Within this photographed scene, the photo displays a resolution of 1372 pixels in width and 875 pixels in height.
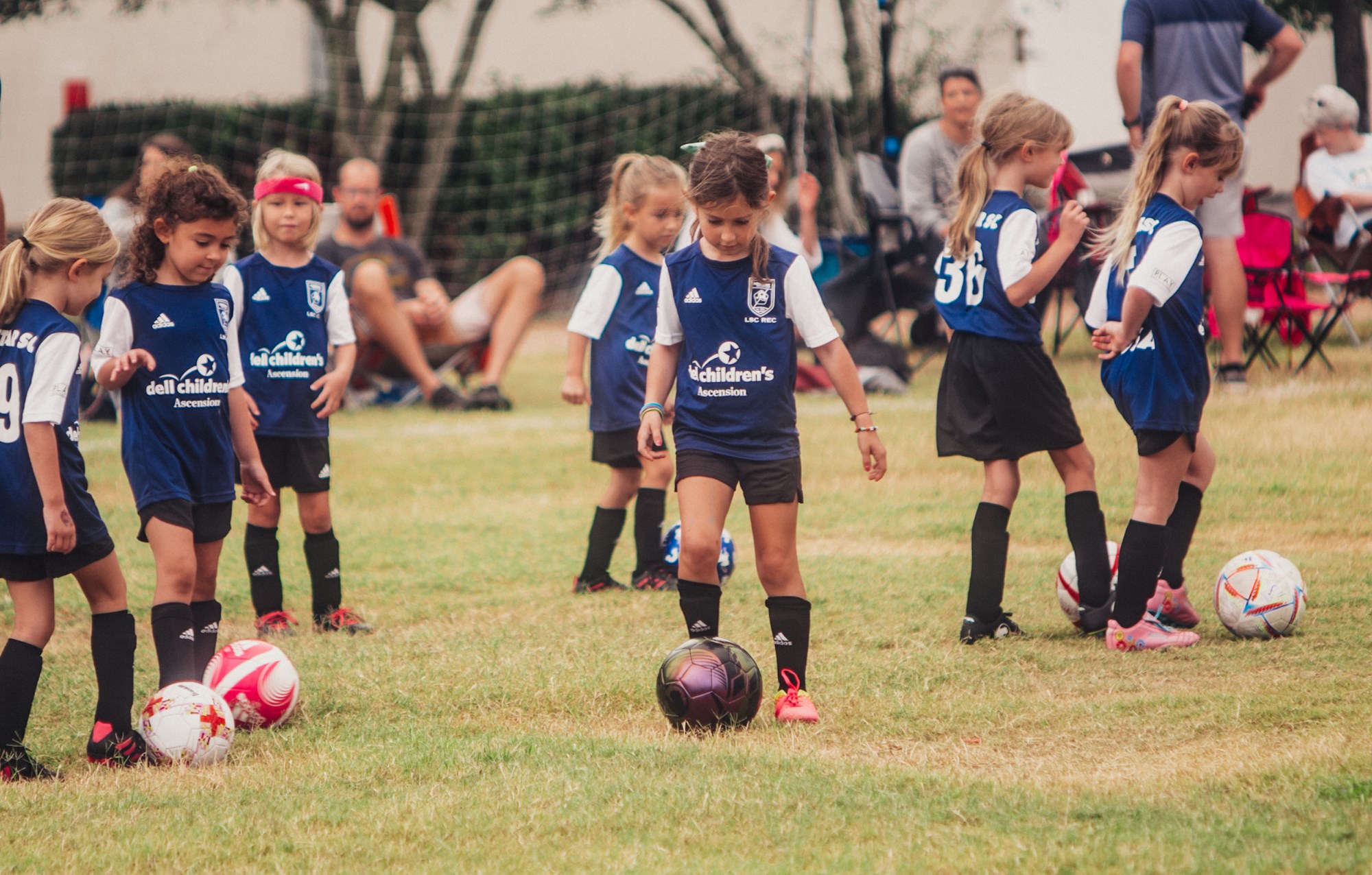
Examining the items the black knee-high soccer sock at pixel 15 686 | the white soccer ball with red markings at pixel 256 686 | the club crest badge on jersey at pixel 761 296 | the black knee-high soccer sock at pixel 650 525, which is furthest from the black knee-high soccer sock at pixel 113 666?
the black knee-high soccer sock at pixel 650 525

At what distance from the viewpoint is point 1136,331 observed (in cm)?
431

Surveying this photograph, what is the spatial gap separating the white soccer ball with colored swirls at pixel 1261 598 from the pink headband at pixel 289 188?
3.45 meters

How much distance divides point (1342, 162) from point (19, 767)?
9426mm

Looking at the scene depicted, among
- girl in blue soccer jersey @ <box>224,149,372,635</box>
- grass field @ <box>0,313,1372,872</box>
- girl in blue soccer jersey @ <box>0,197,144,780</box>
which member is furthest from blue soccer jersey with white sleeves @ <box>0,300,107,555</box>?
girl in blue soccer jersey @ <box>224,149,372,635</box>

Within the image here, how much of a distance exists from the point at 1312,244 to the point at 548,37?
1285 centimetres

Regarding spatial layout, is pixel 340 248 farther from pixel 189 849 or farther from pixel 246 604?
pixel 189 849

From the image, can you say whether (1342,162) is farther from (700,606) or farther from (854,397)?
(700,606)

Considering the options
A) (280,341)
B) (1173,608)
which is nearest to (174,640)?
(280,341)

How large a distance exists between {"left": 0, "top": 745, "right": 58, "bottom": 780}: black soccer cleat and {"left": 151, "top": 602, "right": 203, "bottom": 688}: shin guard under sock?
1.61 feet

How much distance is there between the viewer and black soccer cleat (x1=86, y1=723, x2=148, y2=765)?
3744 millimetres

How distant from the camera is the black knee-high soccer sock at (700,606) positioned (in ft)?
13.2

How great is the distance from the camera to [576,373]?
5.48 meters

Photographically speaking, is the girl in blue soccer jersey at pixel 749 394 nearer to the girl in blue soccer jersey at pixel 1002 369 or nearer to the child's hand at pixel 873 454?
the child's hand at pixel 873 454

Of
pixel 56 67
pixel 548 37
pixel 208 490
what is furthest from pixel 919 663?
pixel 56 67
